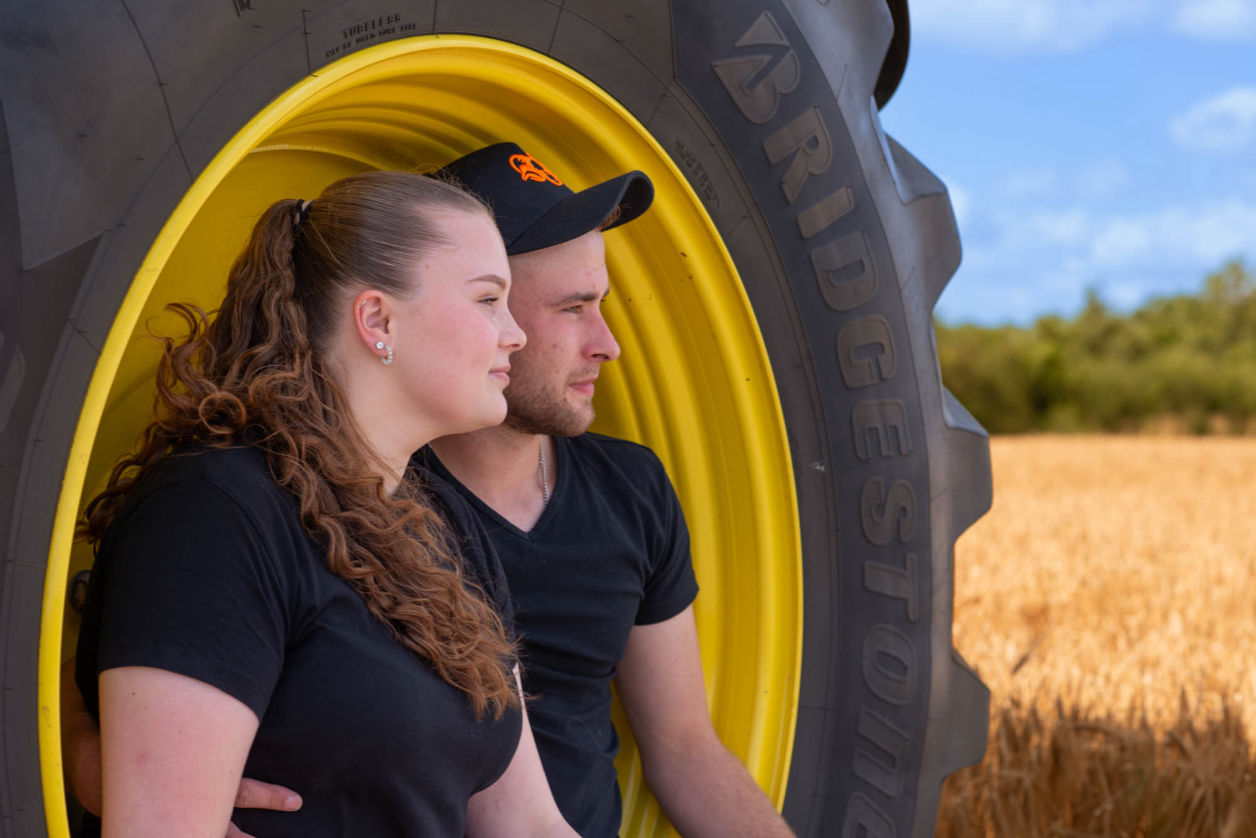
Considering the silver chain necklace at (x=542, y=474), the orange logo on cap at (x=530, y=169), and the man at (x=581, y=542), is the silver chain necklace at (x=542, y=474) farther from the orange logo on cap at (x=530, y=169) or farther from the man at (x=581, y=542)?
the orange logo on cap at (x=530, y=169)

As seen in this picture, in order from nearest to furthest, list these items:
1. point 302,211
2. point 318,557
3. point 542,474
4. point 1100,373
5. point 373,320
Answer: point 318,557
point 373,320
point 302,211
point 542,474
point 1100,373

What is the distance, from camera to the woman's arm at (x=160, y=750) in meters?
1.19

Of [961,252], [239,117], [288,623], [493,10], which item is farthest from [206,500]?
[961,252]

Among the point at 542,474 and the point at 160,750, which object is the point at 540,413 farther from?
the point at 160,750

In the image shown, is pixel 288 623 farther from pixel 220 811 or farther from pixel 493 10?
pixel 493 10

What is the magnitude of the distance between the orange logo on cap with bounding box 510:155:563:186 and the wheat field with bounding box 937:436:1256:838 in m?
1.91

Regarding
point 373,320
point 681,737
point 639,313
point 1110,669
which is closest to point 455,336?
point 373,320

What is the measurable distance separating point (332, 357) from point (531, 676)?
2.38 ft

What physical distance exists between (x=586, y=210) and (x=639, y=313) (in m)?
0.37

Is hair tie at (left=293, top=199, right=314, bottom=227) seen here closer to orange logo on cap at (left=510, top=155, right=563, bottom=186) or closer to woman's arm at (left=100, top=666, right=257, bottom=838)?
orange logo on cap at (left=510, top=155, right=563, bottom=186)

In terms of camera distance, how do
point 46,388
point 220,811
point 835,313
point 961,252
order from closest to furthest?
point 46,388, point 220,811, point 835,313, point 961,252

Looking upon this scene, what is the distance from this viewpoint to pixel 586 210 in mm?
1812

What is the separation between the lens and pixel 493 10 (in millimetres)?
1567

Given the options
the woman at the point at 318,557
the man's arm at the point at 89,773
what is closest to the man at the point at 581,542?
the woman at the point at 318,557
